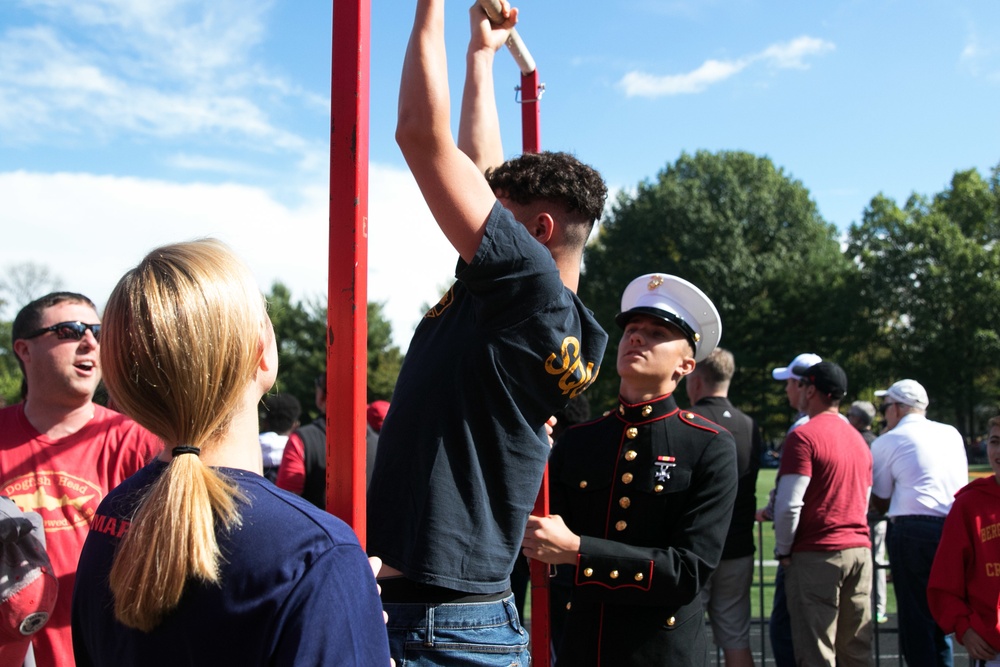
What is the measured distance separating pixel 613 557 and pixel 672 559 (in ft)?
0.68

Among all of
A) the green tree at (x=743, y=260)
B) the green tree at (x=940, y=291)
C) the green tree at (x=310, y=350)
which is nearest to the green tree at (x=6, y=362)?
the green tree at (x=310, y=350)

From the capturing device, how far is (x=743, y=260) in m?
37.1

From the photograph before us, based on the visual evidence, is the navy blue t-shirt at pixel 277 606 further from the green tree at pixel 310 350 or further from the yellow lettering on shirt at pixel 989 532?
the green tree at pixel 310 350

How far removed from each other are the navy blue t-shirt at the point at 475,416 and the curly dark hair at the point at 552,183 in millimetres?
307

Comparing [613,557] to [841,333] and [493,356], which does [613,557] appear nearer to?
[493,356]

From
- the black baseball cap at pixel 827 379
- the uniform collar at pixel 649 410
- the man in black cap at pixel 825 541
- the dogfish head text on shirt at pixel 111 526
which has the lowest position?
the man in black cap at pixel 825 541

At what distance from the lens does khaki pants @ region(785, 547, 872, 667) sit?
5617 mm

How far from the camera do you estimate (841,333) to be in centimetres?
3931

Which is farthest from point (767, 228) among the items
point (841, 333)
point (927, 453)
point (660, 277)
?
point (660, 277)

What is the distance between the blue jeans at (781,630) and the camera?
594cm

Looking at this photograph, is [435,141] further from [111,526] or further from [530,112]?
[530,112]

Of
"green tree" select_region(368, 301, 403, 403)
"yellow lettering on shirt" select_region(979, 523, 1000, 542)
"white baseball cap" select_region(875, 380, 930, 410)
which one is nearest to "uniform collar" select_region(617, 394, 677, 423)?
"yellow lettering on shirt" select_region(979, 523, 1000, 542)

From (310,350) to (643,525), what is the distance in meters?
51.6

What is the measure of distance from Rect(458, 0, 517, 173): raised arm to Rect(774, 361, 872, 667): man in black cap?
→ 3.95 m
